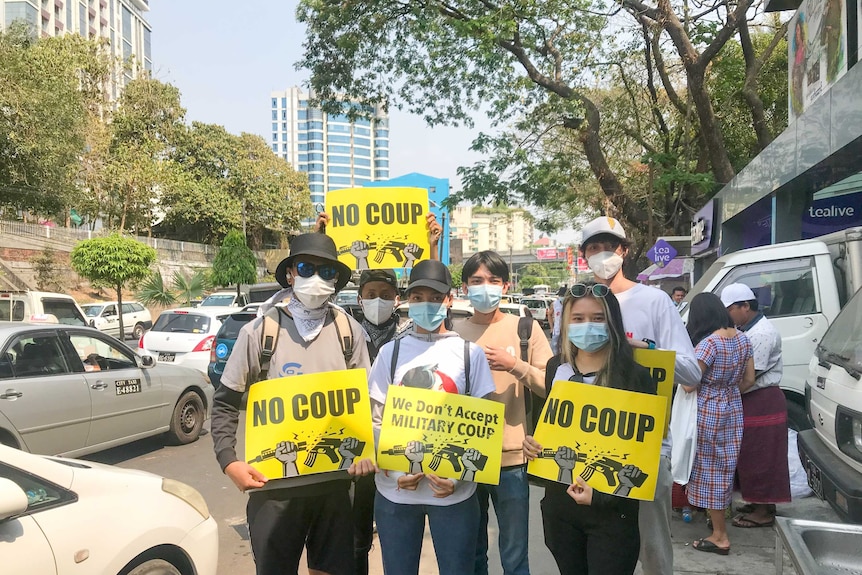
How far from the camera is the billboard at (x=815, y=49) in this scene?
8.78m

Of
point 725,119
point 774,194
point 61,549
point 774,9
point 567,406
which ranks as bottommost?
point 61,549

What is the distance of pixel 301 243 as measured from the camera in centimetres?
284

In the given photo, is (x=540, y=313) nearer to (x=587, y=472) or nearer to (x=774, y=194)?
(x=774, y=194)

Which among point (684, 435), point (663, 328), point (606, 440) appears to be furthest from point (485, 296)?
point (684, 435)

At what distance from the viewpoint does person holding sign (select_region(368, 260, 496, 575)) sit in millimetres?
2506

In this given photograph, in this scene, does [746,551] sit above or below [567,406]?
below

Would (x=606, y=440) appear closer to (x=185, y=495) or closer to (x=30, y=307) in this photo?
(x=185, y=495)

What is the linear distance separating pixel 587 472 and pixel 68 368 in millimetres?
5359

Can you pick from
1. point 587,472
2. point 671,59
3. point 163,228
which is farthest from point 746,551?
point 163,228

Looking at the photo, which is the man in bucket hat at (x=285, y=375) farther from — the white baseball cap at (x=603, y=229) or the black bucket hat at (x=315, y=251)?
the white baseball cap at (x=603, y=229)

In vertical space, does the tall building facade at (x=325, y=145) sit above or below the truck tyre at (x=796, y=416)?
above

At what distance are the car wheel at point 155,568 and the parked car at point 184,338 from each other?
7470 mm

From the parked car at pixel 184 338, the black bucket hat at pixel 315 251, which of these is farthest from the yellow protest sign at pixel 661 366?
the parked car at pixel 184 338

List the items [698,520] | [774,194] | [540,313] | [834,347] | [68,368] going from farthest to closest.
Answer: [540,313] → [774,194] → [68,368] → [698,520] → [834,347]
